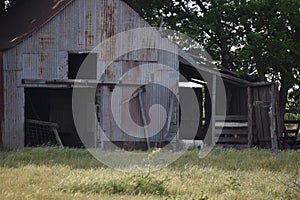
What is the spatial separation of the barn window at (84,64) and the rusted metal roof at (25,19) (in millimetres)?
→ 1619

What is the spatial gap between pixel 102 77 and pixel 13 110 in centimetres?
314

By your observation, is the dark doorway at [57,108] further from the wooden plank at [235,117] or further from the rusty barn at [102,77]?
the wooden plank at [235,117]

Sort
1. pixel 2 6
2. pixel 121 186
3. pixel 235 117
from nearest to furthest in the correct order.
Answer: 1. pixel 121 186
2. pixel 235 117
3. pixel 2 6

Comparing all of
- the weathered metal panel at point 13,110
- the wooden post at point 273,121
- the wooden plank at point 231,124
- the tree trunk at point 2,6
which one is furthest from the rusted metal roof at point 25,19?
the wooden post at point 273,121

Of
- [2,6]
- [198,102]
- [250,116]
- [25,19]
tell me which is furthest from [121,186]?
[2,6]

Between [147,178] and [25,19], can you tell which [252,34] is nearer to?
[25,19]

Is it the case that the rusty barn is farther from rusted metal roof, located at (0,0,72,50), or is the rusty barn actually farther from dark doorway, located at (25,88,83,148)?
dark doorway, located at (25,88,83,148)

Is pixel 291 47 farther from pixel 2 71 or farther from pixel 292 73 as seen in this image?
pixel 2 71

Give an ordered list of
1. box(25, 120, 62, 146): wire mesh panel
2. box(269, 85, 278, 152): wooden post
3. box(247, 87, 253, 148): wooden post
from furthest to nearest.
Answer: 1. box(247, 87, 253, 148): wooden post
2. box(25, 120, 62, 146): wire mesh panel
3. box(269, 85, 278, 152): wooden post

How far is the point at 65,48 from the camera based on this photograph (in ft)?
62.7

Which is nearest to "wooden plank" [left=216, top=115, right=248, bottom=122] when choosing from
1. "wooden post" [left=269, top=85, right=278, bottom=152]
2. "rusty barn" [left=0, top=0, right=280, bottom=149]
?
"rusty barn" [left=0, top=0, right=280, bottom=149]

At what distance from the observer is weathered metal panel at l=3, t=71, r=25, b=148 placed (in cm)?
1850

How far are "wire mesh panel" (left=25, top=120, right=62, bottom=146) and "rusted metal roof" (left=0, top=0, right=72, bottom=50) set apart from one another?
2802 mm

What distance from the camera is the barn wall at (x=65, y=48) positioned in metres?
18.5
